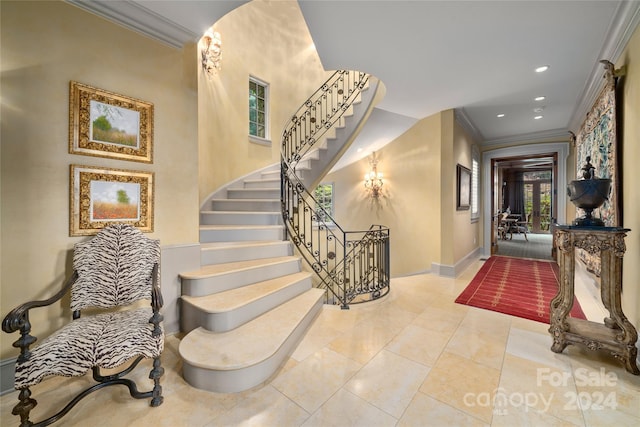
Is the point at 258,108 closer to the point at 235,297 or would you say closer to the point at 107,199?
the point at 107,199

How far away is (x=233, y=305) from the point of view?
85.4 inches

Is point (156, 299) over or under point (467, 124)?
under

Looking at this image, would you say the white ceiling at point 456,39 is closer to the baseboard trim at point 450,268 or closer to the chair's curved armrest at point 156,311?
the chair's curved armrest at point 156,311

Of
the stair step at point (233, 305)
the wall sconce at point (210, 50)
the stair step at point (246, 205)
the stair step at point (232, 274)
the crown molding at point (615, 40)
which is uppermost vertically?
the wall sconce at point (210, 50)

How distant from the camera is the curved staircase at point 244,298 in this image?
5.81 ft

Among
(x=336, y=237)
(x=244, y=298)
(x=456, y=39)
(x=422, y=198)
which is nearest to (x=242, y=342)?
(x=244, y=298)

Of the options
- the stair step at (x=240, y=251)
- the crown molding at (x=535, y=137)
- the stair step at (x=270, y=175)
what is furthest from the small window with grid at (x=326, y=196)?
the crown molding at (x=535, y=137)

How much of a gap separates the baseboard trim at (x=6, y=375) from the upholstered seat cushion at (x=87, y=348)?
56 cm

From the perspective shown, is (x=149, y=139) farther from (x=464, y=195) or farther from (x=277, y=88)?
(x=464, y=195)

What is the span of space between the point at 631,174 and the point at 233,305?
12.0 feet

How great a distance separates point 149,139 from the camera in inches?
90.7

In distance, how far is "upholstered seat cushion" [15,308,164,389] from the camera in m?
1.34

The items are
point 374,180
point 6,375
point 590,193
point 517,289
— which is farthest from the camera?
point 374,180

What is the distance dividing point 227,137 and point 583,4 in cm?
446
